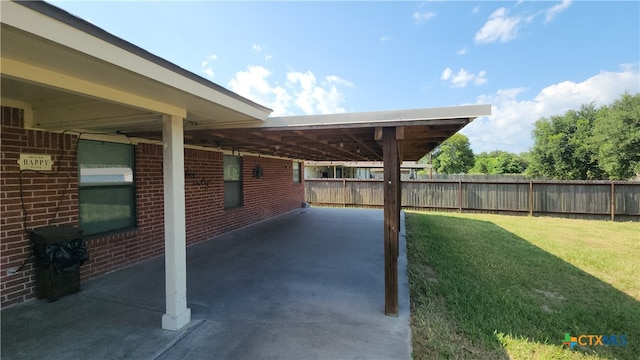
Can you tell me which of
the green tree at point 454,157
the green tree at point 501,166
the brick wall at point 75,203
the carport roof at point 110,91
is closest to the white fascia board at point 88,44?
the carport roof at point 110,91

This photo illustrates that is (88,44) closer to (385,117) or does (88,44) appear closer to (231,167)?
(385,117)

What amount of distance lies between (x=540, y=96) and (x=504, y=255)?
25882 mm

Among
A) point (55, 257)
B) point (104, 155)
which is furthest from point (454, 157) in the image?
point (55, 257)

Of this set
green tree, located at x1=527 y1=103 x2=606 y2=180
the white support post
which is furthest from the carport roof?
green tree, located at x1=527 y1=103 x2=606 y2=180

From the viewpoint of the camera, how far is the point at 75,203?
4.02 meters

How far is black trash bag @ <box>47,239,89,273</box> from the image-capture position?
3.40 meters

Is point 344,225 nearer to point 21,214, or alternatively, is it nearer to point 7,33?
point 21,214

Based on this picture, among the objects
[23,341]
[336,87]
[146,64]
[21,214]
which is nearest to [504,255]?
[146,64]

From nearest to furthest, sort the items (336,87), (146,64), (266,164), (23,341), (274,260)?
(146,64) < (23,341) < (274,260) < (266,164) < (336,87)

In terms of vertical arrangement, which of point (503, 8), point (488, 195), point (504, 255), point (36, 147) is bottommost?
point (504, 255)

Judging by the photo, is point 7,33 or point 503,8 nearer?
point 7,33

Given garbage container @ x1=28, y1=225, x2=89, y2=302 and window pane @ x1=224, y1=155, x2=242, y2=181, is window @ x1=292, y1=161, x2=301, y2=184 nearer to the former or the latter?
window pane @ x1=224, y1=155, x2=242, y2=181

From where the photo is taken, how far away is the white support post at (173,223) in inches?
114

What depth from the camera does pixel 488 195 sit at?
1295 cm
